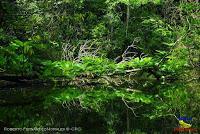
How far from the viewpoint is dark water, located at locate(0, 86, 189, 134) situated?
5.35 meters

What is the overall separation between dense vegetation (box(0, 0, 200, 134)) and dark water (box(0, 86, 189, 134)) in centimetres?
2

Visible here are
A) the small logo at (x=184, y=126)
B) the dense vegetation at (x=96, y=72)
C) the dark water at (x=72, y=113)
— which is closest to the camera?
the small logo at (x=184, y=126)

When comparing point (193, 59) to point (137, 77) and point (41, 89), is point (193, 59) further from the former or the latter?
point (41, 89)

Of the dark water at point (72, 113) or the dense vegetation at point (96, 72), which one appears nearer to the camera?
the dark water at point (72, 113)

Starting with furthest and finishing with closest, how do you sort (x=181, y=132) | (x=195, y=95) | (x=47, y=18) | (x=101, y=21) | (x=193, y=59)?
1. (x=101, y=21)
2. (x=47, y=18)
3. (x=193, y=59)
4. (x=195, y=95)
5. (x=181, y=132)

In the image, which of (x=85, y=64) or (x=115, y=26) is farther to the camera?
(x=115, y=26)

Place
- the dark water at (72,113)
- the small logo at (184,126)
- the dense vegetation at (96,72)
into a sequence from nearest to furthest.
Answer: the small logo at (184,126), the dark water at (72,113), the dense vegetation at (96,72)

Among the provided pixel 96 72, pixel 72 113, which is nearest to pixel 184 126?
pixel 72 113

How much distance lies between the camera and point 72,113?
21.4 feet

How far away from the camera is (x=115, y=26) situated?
671 inches

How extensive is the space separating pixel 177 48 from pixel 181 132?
742 centimetres

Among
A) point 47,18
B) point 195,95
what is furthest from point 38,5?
point 195,95

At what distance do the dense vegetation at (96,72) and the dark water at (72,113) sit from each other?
0.05 feet

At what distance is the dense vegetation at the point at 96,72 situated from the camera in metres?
6.20
